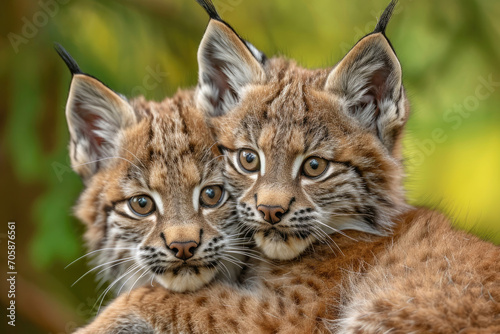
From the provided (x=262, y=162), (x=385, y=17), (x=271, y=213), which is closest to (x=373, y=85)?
(x=385, y=17)

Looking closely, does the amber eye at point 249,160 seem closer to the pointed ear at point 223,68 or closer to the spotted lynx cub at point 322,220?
the spotted lynx cub at point 322,220

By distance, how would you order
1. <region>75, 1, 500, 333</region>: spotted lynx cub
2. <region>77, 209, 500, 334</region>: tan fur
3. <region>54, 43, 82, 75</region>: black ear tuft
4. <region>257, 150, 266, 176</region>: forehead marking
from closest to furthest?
<region>77, 209, 500, 334</region>: tan fur → <region>75, 1, 500, 333</region>: spotted lynx cub → <region>257, 150, 266, 176</region>: forehead marking → <region>54, 43, 82, 75</region>: black ear tuft

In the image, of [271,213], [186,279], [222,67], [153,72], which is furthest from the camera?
[153,72]

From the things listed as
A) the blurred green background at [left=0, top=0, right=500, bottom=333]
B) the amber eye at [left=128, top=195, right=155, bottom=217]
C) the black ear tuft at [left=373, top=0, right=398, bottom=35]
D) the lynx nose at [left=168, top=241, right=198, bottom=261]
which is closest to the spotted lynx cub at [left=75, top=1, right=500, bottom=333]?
the black ear tuft at [left=373, top=0, right=398, bottom=35]

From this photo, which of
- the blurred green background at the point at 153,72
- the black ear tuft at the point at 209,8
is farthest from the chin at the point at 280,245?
the blurred green background at the point at 153,72

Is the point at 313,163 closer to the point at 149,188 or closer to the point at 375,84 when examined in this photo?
the point at 375,84

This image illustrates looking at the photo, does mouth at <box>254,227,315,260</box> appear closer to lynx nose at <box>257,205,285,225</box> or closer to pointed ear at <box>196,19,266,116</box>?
lynx nose at <box>257,205,285,225</box>

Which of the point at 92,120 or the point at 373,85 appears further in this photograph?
the point at 92,120
